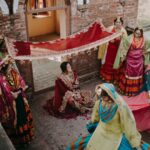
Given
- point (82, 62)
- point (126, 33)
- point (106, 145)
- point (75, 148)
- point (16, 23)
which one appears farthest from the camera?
point (82, 62)

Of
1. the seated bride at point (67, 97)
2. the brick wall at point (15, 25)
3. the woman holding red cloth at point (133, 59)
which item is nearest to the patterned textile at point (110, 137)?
the seated bride at point (67, 97)

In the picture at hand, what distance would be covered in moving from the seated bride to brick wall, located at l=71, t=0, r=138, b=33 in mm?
1526

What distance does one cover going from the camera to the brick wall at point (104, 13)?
7.92 m

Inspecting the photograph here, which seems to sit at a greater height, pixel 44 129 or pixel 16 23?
pixel 16 23

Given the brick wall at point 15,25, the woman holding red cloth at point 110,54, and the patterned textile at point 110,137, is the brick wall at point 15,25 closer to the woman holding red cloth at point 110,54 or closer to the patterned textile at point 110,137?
the woman holding red cloth at point 110,54

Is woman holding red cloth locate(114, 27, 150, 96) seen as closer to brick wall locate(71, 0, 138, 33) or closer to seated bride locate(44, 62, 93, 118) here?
brick wall locate(71, 0, 138, 33)

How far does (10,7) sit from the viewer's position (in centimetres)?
672

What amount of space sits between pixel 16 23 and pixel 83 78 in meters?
2.73

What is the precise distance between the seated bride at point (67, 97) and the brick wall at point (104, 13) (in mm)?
1526

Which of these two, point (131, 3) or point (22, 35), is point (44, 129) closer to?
point (22, 35)

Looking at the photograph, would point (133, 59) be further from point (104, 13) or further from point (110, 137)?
point (110, 137)

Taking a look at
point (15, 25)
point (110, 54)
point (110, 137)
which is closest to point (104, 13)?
point (110, 54)

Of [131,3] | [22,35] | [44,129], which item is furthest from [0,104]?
[131,3]

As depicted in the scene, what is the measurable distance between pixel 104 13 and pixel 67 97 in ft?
8.93
